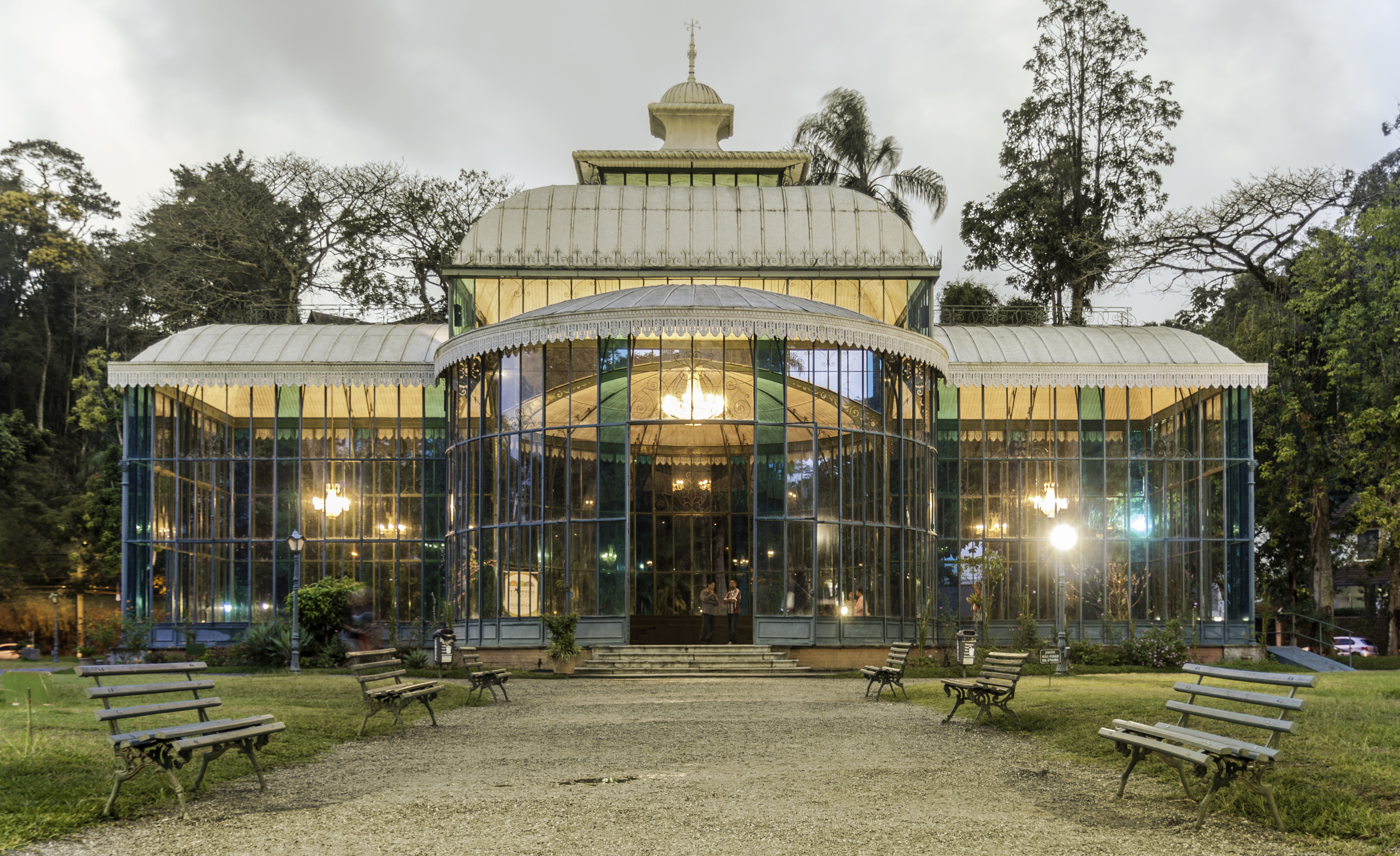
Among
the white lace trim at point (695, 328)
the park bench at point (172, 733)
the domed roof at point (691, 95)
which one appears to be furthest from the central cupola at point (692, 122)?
the park bench at point (172, 733)

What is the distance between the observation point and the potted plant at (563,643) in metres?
20.7

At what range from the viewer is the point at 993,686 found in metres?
13.1

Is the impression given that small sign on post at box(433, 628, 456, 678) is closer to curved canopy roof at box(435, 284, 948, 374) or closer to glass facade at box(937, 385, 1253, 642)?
curved canopy roof at box(435, 284, 948, 374)

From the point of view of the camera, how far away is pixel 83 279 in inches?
1821

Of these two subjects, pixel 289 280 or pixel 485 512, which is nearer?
pixel 485 512

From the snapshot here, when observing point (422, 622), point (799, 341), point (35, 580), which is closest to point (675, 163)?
point (799, 341)

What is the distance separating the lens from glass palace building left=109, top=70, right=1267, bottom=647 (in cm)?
2288

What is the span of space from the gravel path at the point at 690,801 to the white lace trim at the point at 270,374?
50.9ft

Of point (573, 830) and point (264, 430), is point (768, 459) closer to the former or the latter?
point (264, 430)

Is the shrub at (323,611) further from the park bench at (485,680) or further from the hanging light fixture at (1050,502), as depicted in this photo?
the hanging light fixture at (1050,502)

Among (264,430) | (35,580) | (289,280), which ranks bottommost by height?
(35,580)

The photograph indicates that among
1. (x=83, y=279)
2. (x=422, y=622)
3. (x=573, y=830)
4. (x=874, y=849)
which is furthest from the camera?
(x=83, y=279)

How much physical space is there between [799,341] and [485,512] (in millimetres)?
6779

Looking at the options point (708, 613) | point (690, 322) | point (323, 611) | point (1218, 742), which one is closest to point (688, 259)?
point (690, 322)
